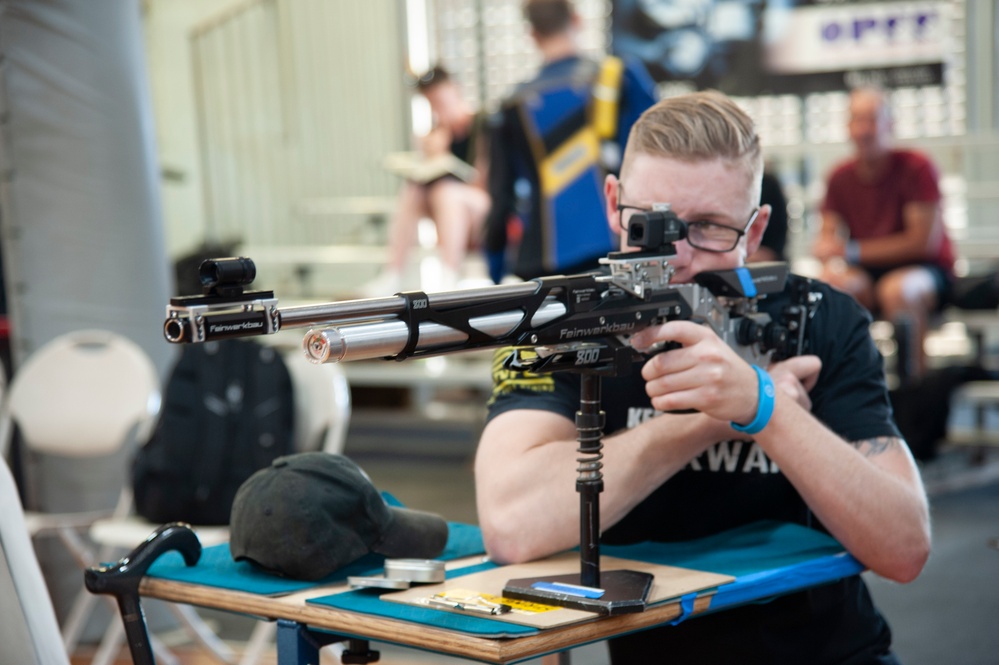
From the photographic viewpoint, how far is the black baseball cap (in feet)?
5.24

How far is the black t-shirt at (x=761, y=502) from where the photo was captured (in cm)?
175

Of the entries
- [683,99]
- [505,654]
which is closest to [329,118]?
[683,99]

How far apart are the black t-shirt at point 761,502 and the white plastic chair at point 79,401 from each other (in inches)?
74.7

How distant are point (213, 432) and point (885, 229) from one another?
3612mm

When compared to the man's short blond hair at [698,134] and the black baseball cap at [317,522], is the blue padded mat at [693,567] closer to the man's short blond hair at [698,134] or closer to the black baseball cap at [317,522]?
the black baseball cap at [317,522]

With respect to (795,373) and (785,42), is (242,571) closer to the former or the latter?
(795,373)

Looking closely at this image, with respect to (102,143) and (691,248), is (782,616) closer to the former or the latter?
(691,248)

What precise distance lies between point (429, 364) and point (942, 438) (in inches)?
98.2

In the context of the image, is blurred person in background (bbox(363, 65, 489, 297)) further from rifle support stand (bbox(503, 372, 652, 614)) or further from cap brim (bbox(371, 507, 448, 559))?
rifle support stand (bbox(503, 372, 652, 614))

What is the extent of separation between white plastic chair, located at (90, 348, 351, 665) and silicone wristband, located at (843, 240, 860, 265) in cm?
317

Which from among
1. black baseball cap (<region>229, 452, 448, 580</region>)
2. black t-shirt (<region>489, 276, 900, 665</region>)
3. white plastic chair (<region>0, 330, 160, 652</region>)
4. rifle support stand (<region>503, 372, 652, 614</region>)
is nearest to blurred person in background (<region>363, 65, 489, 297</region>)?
white plastic chair (<region>0, 330, 160, 652</region>)


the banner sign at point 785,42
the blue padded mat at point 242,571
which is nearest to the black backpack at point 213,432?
the blue padded mat at point 242,571

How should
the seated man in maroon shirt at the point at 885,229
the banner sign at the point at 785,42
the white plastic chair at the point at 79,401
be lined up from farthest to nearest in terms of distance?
the banner sign at the point at 785,42, the seated man in maroon shirt at the point at 885,229, the white plastic chair at the point at 79,401

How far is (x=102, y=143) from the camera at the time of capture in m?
3.75
